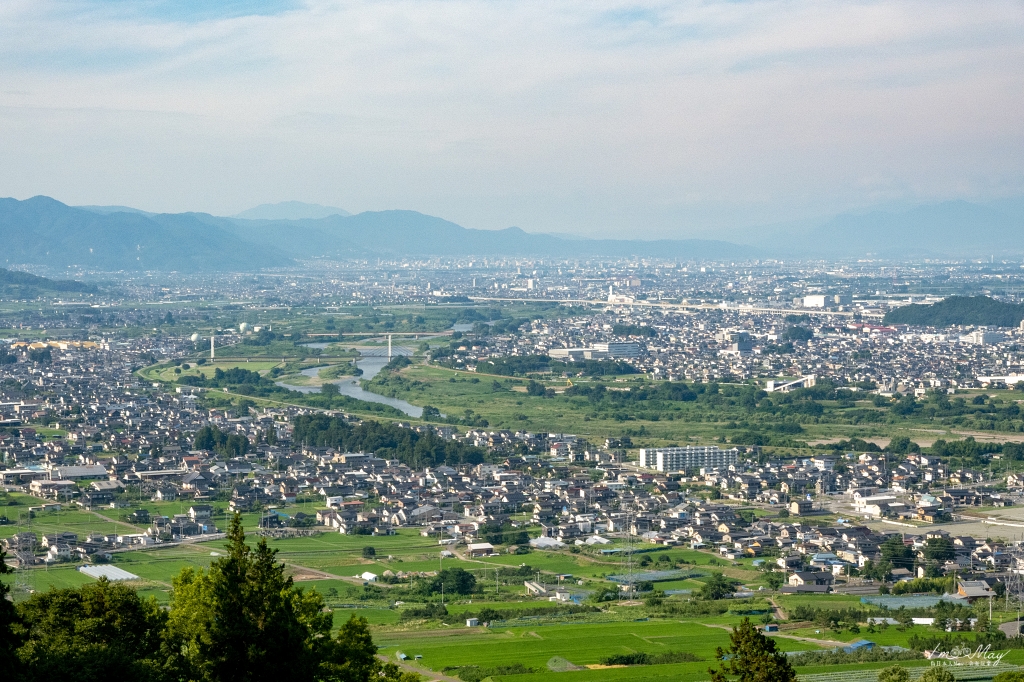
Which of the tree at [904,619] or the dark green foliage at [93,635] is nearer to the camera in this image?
the dark green foliage at [93,635]

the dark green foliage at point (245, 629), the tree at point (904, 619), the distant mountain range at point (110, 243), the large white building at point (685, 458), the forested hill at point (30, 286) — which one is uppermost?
the distant mountain range at point (110, 243)

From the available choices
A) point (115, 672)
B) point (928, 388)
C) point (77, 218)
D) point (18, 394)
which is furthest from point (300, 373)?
point (77, 218)

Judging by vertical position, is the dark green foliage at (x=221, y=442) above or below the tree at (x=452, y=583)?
above

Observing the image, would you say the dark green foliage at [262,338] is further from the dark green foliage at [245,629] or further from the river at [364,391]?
the dark green foliage at [245,629]

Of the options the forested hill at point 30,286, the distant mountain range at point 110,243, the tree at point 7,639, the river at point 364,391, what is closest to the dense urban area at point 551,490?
the river at point 364,391

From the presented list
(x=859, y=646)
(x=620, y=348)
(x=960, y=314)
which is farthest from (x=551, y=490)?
(x=960, y=314)

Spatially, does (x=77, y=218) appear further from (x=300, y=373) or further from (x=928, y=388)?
(x=928, y=388)

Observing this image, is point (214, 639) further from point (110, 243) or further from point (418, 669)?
point (110, 243)
